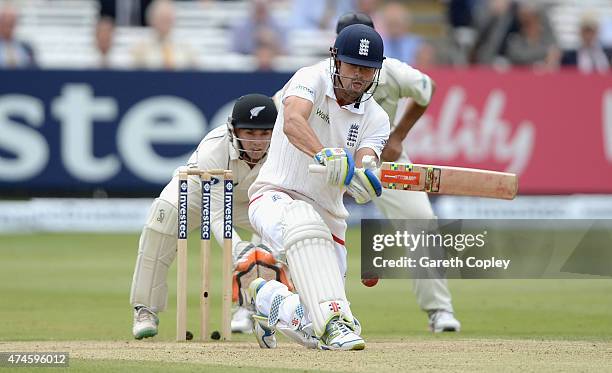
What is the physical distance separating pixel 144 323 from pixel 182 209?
81cm

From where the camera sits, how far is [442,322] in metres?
8.10

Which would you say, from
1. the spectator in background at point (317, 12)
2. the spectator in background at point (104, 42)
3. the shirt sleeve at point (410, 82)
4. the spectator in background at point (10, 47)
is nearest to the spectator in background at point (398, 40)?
the spectator in background at point (317, 12)

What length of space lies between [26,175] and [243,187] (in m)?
7.22

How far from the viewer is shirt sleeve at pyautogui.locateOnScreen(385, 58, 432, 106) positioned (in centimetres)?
821

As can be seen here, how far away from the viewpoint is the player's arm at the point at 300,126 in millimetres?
6254

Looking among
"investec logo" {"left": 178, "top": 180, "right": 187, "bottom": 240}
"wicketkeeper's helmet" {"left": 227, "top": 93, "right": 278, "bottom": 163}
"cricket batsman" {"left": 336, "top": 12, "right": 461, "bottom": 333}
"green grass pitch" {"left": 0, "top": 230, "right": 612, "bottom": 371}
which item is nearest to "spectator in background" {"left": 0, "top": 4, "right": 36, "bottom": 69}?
"green grass pitch" {"left": 0, "top": 230, "right": 612, "bottom": 371}

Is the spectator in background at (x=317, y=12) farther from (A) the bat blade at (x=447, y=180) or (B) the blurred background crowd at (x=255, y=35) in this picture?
(A) the bat blade at (x=447, y=180)

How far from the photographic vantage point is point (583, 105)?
1544 centimetres

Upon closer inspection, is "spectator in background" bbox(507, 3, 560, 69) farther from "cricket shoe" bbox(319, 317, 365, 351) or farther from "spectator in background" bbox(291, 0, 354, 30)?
"cricket shoe" bbox(319, 317, 365, 351)

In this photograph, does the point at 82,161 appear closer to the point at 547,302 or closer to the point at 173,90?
the point at 173,90

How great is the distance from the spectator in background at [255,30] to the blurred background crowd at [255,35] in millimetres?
13

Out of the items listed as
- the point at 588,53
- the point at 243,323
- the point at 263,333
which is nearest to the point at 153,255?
the point at 243,323

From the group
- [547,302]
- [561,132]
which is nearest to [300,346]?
[547,302]

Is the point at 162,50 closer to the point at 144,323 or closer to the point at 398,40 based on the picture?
the point at 398,40
